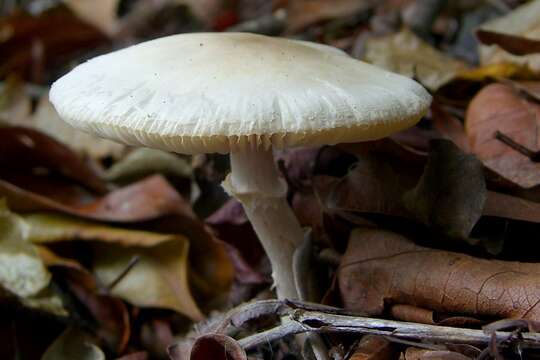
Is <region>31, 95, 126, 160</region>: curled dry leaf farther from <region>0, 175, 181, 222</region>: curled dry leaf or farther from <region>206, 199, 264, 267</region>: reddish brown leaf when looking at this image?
<region>206, 199, 264, 267</region>: reddish brown leaf

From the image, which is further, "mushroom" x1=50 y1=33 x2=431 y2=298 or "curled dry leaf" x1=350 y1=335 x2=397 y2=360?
"curled dry leaf" x1=350 y1=335 x2=397 y2=360

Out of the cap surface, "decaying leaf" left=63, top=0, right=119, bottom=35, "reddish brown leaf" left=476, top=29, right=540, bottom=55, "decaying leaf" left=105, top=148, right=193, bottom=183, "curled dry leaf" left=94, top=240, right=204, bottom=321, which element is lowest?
"curled dry leaf" left=94, top=240, right=204, bottom=321

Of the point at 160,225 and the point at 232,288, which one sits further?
the point at 160,225

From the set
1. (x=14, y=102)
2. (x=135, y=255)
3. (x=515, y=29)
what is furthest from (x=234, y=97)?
A: (x=14, y=102)

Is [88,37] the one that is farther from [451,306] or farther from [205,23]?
[451,306]

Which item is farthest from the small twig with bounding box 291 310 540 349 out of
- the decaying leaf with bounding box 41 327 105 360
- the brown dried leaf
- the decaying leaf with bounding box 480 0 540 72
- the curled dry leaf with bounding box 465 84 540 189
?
the decaying leaf with bounding box 480 0 540 72

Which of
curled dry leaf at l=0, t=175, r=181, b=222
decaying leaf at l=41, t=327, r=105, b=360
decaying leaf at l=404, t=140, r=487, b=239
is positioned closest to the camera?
decaying leaf at l=404, t=140, r=487, b=239

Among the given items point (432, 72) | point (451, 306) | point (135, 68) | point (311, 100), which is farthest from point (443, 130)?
point (135, 68)
